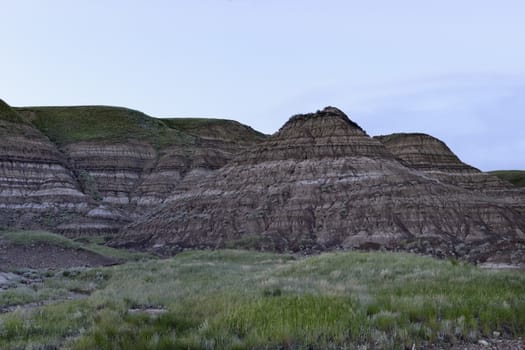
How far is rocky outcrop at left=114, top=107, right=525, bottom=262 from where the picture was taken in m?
46.2

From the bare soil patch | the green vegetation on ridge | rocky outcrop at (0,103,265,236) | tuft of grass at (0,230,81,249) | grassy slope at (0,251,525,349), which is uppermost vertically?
the green vegetation on ridge

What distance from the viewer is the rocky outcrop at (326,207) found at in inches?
1821

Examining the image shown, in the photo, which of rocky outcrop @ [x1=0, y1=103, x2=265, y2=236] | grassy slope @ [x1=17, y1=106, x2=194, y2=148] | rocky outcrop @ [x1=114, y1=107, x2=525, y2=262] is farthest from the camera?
grassy slope @ [x1=17, y1=106, x2=194, y2=148]

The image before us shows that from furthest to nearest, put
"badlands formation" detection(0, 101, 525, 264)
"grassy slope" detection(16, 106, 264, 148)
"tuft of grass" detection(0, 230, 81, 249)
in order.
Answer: "grassy slope" detection(16, 106, 264, 148) → "badlands formation" detection(0, 101, 525, 264) → "tuft of grass" detection(0, 230, 81, 249)

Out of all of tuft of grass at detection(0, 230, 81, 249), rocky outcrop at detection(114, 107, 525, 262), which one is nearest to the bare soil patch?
tuft of grass at detection(0, 230, 81, 249)

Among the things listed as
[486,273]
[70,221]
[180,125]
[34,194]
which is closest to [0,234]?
[70,221]

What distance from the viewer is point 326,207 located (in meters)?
50.5

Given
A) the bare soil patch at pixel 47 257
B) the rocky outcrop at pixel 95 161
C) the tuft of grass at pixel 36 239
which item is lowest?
the bare soil patch at pixel 47 257

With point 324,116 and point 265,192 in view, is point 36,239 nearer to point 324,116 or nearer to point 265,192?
point 265,192

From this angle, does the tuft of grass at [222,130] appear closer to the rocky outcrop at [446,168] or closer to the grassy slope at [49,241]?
the rocky outcrop at [446,168]

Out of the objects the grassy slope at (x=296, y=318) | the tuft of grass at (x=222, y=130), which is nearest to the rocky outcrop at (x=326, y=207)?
the tuft of grass at (x=222, y=130)

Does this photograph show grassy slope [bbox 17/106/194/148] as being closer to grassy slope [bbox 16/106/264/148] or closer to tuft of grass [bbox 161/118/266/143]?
grassy slope [bbox 16/106/264/148]

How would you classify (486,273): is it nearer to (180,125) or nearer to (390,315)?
(390,315)

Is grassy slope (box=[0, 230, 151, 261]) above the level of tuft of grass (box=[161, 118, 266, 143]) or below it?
below
